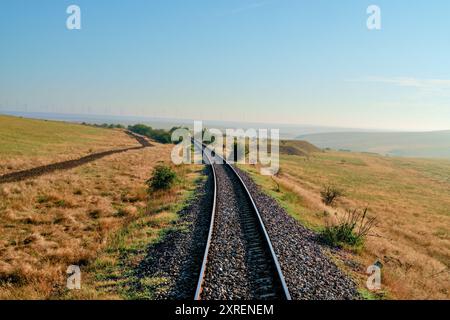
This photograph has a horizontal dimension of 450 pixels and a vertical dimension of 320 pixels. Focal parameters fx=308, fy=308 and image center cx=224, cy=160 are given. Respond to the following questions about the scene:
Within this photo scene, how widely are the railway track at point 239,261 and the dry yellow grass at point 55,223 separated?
11.9 feet

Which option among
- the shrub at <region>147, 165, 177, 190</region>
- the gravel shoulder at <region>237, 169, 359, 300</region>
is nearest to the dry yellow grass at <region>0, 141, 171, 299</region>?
the shrub at <region>147, 165, 177, 190</region>

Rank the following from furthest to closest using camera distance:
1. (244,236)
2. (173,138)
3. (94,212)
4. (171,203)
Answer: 1. (173,138)
2. (171,203)
3. (94,212)
4. (244,236)

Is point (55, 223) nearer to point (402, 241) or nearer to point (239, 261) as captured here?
point (239, 261)

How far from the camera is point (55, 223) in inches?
518

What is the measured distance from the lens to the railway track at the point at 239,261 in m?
6.89

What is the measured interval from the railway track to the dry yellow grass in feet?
11.9

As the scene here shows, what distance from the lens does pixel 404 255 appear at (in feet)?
44.7

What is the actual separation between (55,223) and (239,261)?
351 inches

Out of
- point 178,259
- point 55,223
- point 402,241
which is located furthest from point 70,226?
point 402,241

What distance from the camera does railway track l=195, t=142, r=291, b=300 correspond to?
22.6ft
